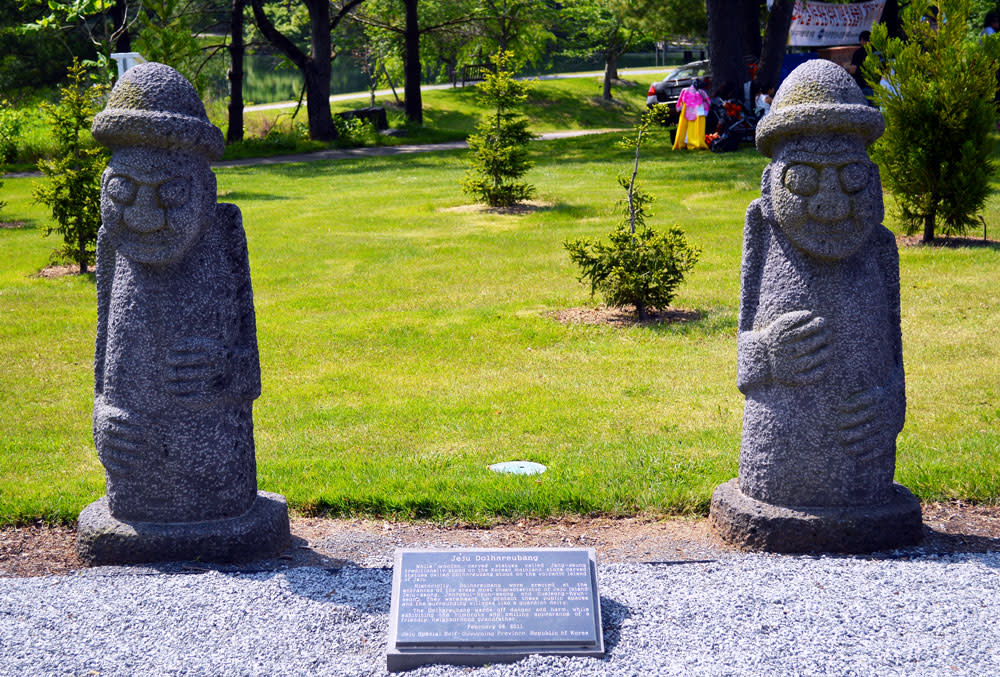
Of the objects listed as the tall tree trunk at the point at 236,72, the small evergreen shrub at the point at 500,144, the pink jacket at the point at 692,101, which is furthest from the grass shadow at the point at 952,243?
the tall tree trunk at the point at 236,72

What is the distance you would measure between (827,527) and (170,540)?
3.19 m

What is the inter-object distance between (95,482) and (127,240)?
2.23 meters

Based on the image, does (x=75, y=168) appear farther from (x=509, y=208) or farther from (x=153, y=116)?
(x=153, y=116)

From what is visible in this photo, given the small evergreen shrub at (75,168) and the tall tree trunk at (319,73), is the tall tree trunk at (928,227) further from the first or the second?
the tall tree trunk at (319,73)

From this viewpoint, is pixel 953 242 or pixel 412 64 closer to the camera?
pixel 953 242

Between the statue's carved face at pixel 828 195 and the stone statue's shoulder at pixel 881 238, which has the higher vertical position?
the statue's carved face at pixel 828 195

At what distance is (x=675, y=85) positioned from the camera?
2642cm

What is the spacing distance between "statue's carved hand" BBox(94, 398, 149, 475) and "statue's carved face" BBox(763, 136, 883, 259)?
10.7 ft

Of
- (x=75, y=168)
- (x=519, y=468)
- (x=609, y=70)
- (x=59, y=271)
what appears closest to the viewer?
(x=519, y=468)

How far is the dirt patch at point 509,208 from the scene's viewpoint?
16.4 meters

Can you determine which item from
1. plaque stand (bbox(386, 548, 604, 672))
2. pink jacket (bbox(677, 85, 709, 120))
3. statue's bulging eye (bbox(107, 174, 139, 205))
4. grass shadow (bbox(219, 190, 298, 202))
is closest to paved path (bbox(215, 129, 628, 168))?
pink jacket (bbox(677, 85, 709, 120))

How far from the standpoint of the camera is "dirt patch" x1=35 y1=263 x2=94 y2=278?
13070 millimetres

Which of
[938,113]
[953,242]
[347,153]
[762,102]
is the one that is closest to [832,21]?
[762,102]

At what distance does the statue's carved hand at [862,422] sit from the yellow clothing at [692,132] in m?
18.5
